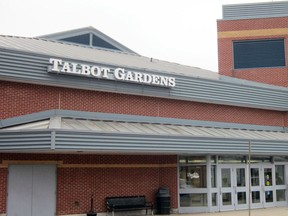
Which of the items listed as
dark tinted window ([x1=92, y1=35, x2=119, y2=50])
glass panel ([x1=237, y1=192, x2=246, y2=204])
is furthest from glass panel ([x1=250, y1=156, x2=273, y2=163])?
dark tinted window ([x1=92, y1=35, x2=119, y2=50])

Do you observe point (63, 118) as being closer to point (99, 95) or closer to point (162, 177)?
point (99, 95)

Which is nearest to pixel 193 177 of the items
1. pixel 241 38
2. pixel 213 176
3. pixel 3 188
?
pixel 213 176

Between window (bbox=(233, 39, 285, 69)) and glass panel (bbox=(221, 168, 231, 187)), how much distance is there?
9.26m

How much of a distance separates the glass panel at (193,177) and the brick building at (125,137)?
0.16 feet

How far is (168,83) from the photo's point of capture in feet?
67.8

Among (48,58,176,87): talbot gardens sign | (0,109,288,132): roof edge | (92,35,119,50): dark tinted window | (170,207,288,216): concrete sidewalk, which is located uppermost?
(92,35,119,50): dark tinted window

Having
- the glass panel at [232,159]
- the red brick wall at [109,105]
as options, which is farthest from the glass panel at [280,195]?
the red brick wall at [109,105]

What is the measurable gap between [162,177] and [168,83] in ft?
14.6

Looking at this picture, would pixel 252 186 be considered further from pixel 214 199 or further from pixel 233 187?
pixel 214 199

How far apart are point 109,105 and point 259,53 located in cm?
1316

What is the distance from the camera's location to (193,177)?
69.5 feet

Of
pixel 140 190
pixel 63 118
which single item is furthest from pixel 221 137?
pixel 63 118

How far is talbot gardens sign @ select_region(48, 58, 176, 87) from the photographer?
17.9 m

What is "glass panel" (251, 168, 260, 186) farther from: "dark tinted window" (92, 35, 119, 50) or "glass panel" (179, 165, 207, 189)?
"dark tinted window" (92, 35, 119, 50)
